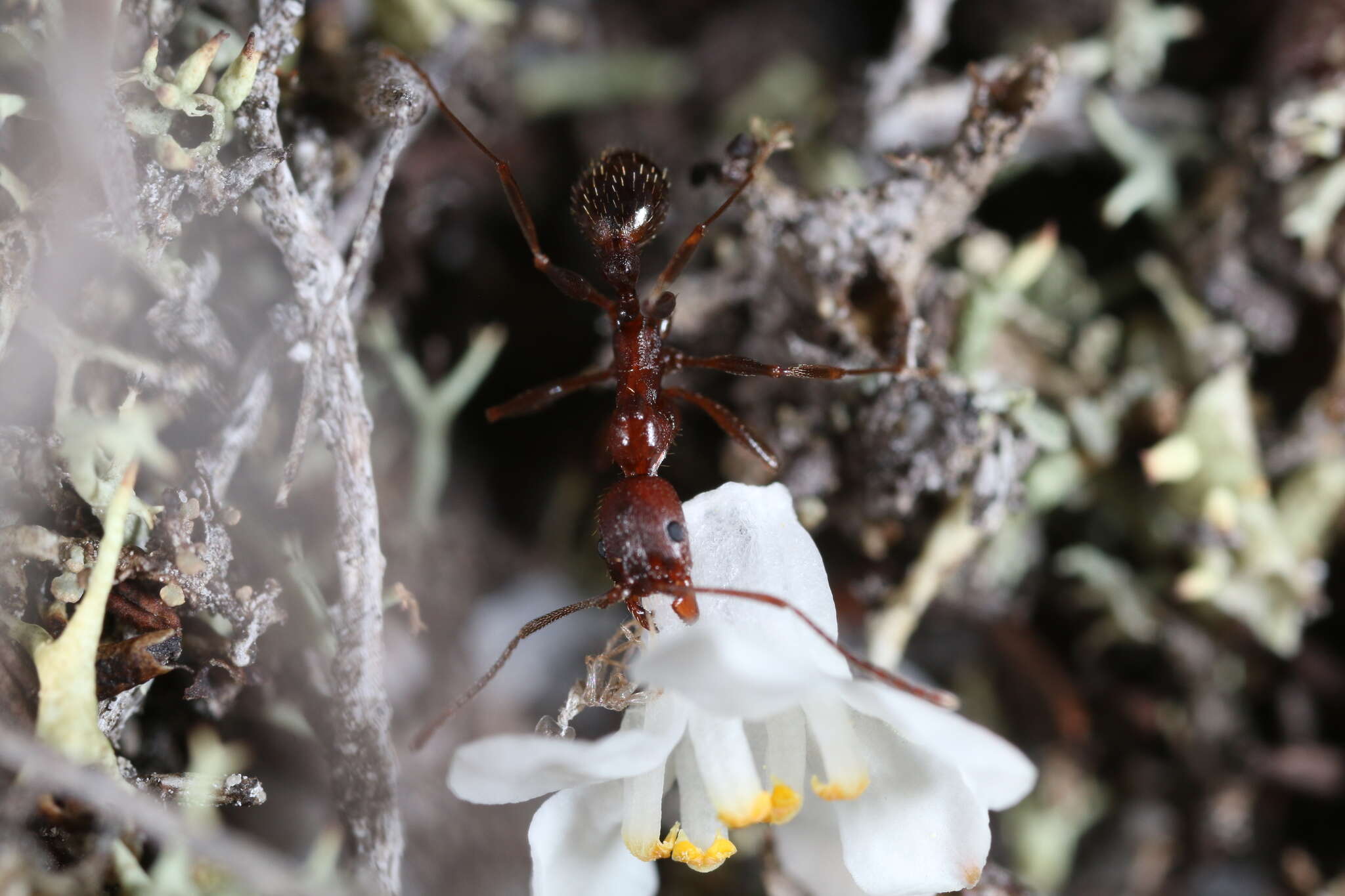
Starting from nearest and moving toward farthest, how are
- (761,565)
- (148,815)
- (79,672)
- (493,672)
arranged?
(148,815), (79,672), (761,565), (493,672)

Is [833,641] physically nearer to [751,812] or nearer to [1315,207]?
[751,812]

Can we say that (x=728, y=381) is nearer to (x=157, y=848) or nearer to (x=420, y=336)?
(x=420, y=336)

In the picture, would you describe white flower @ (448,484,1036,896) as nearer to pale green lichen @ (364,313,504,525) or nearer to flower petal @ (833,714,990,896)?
flower petal @ (833,714,990,896)

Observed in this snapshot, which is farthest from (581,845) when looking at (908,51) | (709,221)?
(908,51)

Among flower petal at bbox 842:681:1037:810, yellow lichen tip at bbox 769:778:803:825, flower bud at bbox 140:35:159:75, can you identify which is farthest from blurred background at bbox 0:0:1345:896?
flower petal at bbox 842:681:1037:810

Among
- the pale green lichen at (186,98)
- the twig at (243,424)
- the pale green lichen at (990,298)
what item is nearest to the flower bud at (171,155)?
the pale green lichen at (186,98)

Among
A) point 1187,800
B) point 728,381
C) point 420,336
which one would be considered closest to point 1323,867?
point 1187,800

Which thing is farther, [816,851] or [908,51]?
[908,51]
